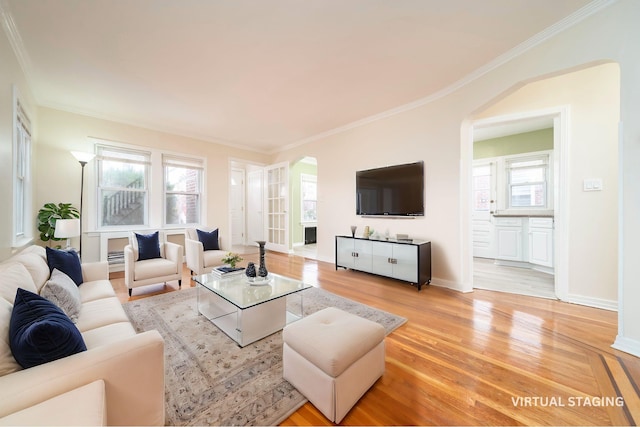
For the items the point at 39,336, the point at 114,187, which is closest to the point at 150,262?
the point at 114,187

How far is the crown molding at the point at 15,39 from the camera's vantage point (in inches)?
76.9

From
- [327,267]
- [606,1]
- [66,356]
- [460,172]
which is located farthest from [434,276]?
[66,356]

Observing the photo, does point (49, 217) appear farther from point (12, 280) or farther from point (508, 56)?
point (508, 56)

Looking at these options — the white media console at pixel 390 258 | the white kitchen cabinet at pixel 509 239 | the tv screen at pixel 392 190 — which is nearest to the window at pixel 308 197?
the tv screen at pixel 392 190

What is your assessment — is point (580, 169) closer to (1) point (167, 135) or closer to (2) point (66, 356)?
(2) point (66, 356)

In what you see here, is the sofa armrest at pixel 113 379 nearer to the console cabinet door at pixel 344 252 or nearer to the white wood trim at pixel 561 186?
the console cabinet door at pixel 344 252

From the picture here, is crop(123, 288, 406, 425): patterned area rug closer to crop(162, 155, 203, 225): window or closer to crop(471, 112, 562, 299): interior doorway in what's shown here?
crop(162, 155, 203, 225): window

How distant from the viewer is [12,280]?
136 centimetres

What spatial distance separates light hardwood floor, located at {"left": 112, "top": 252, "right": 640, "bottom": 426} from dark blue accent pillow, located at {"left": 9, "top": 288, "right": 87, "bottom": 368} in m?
1.09

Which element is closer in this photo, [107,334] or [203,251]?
[107,334]

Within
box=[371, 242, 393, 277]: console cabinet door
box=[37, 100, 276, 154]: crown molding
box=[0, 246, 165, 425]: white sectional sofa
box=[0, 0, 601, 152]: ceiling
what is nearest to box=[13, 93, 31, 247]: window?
box=[0, 0, 601, 152]: ceiling

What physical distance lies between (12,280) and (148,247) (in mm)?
2085

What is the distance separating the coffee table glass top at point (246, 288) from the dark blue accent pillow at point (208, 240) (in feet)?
4.24

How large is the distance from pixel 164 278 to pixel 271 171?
3841 mm
